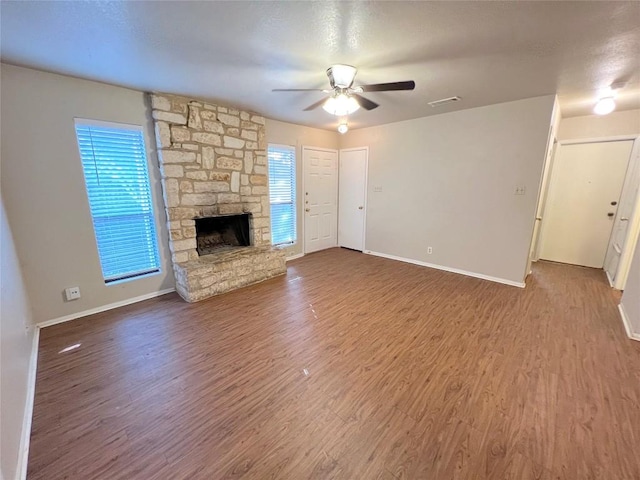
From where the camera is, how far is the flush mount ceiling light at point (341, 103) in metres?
2.30

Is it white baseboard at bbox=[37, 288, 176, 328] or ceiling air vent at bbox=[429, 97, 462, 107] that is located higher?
ceiling air vent at bbox=[429, 97, 462, 107]

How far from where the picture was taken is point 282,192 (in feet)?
15.4

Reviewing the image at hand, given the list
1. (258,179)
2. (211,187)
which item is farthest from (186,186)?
(258,179)

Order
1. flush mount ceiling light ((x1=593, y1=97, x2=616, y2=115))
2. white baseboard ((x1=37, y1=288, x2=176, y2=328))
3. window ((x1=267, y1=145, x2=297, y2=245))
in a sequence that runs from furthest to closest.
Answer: window ((x1=267, y1=145, x2=297, y2=245))
flush mount ceiling light ((x1=593, y1=97, x2=616, y2=115))
white baseboard ((x1=37, y1=288, x2=176, y2=328))

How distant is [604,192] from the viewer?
4.22 m

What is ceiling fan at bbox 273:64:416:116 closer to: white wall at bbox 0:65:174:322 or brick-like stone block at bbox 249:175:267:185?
brick-like stone block at bbox 249:175:267:185

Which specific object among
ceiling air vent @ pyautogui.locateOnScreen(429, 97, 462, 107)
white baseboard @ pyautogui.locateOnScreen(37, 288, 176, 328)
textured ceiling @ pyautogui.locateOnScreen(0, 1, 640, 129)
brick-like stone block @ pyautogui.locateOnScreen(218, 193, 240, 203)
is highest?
ceiling air vent @ pyautogui.locateOnScreen(429, 97, 462, 107)

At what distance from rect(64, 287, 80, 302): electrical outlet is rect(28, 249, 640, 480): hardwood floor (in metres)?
0.27

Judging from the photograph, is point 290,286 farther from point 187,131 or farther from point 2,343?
point 2,343

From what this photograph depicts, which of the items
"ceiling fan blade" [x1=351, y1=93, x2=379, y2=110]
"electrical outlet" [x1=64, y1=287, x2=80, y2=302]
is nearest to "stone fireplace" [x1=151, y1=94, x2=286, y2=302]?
"electrical outlet" [x1=64, y1=287, x2=80, y2=302]

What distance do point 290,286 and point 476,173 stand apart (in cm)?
313

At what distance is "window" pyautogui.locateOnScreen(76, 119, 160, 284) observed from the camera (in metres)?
2.80

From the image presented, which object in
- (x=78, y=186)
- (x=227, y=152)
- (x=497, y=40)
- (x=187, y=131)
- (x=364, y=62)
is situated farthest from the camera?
(x=227, y=152)

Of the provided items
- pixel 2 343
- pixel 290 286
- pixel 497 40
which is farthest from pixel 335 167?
pixel 2 343
